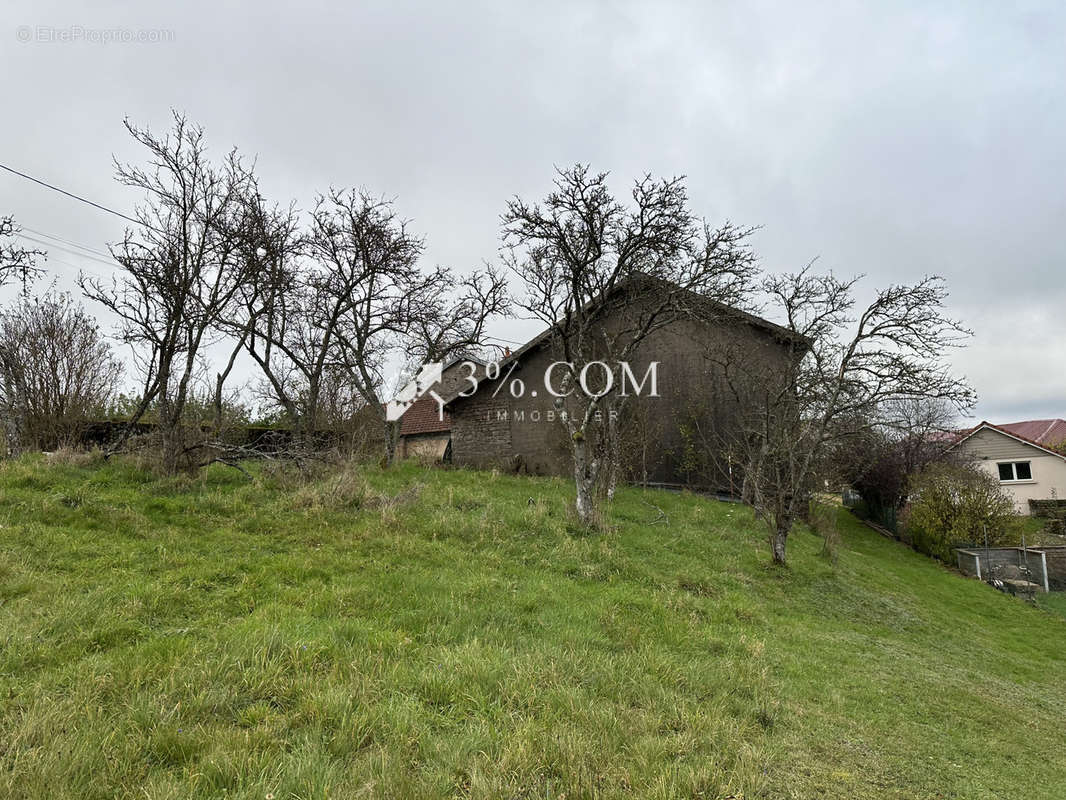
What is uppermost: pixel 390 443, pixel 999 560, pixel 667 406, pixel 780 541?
pixel 667 406

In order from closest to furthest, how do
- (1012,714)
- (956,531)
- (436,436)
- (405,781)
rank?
(405,781), (1012,714), (956,531), (436,436)

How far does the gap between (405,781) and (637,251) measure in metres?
10.8

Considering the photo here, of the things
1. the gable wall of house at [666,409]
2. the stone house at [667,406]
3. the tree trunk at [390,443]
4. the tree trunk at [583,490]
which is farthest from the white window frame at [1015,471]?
the tree trunk at [390,443]

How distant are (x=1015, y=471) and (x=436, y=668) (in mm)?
36926

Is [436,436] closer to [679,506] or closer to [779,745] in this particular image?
[679,506]

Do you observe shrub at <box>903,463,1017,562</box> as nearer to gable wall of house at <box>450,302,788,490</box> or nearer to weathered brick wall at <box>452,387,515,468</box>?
gable wall of house at <box>450,302,788,490</box>

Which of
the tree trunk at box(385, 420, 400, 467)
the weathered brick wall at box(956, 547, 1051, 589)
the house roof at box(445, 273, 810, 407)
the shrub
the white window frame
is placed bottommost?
the weathered brick wall at box(956, 547, 1051, 589)

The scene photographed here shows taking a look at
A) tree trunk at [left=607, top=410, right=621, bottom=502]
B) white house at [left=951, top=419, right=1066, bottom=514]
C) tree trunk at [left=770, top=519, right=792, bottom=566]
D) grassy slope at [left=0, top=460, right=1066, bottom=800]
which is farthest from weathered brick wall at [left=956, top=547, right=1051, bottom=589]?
white house at [left=951, top=419, right=1066, bottom=514]

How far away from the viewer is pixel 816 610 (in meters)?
7.88

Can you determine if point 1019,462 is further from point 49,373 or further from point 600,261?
point 49,373

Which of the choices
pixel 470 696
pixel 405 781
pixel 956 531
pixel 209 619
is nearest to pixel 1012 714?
pixel 470 696

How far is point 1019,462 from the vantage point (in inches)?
1116

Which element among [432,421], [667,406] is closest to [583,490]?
[667,406]

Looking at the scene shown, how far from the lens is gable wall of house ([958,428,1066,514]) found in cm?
2694
